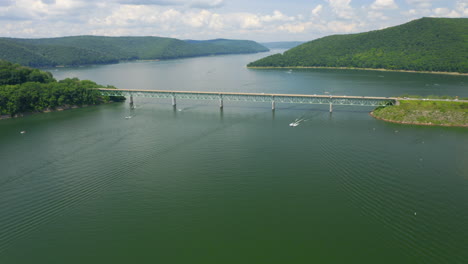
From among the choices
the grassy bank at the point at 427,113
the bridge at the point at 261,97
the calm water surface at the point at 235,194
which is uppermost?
the bridge at the point at 261,97

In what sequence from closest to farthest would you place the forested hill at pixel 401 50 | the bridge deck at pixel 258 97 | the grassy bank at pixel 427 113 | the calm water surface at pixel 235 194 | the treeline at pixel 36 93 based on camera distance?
the calm water surface at pixel 235 194 → the grassy bank at pixel 427 113 → the treeline at pixel 36 93 → the bridge deck at pixel 258 97 → the forested hill at pixel 401 50

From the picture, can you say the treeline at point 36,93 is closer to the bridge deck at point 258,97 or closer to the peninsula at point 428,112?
the bridge deck at point 258,97

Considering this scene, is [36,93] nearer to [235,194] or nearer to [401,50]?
[235,194]

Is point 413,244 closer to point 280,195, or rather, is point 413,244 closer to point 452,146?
point 280,195

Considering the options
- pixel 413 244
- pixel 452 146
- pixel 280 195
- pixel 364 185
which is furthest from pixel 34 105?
pixel 452 146

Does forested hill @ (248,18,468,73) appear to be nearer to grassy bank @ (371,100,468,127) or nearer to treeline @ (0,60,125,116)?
grassy bank @ (371,100,468,127)

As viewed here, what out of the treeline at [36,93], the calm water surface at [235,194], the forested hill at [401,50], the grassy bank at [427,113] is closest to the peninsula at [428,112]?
the grassy bank at [427,113]

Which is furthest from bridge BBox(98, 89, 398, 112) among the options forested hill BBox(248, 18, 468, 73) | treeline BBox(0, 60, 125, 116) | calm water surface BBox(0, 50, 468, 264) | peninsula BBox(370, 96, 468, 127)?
forested hill BBox(248, 18, 468, 73)
